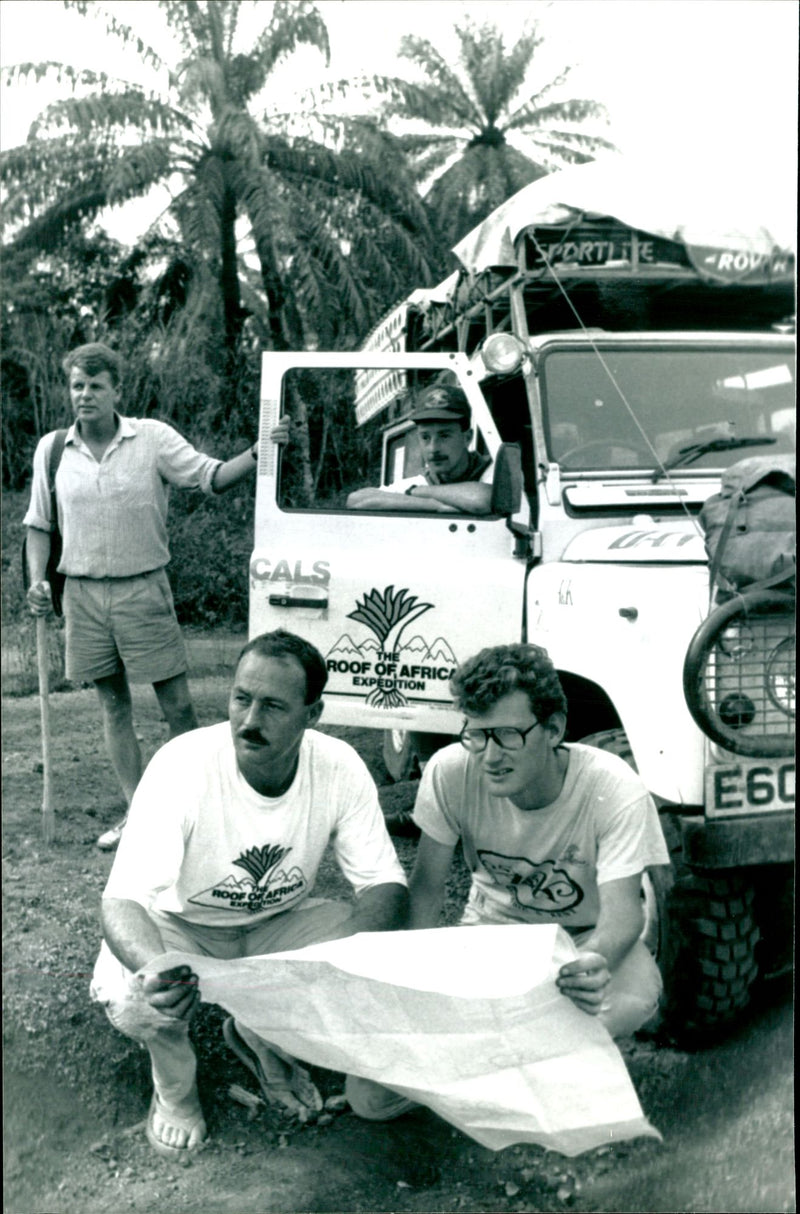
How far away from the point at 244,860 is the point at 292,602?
68 cm

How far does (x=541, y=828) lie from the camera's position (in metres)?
2.62

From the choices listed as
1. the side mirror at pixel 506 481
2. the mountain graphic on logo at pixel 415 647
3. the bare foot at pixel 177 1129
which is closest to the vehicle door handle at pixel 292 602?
the mountain graphic on logo at pixel 415 647

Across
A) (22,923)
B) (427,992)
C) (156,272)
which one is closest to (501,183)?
(156,272)

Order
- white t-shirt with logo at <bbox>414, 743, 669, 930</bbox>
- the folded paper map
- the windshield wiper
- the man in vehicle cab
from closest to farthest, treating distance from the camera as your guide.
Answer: the folded paper map, white t-shirt with logo at <bbox>414, 743, 669, 930</bbox>, the windshield wiper, the man in vehicle cab

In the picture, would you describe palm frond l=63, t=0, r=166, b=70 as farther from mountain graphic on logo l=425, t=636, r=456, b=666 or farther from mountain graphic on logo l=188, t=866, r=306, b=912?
mountain graphic on logo l=188, t=866, r=306, b=912

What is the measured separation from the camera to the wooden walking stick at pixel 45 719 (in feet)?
8.50

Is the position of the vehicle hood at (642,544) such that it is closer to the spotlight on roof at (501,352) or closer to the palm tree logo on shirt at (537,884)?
the spotlight on roof at (501,352)

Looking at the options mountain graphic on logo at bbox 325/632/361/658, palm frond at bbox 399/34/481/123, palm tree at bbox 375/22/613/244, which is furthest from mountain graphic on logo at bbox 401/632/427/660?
palm frond at bbox 399/34/481/123

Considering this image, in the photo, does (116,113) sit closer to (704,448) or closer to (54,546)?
(54,546)

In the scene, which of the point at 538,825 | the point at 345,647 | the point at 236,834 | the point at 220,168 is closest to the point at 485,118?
the point at 220,168

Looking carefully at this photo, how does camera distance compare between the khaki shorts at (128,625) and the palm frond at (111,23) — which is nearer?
the palm frond at (111,23)

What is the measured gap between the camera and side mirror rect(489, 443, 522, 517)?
9.88 ft

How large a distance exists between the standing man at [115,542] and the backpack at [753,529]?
3.44 ft

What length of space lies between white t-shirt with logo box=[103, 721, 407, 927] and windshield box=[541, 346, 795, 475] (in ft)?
3.50
